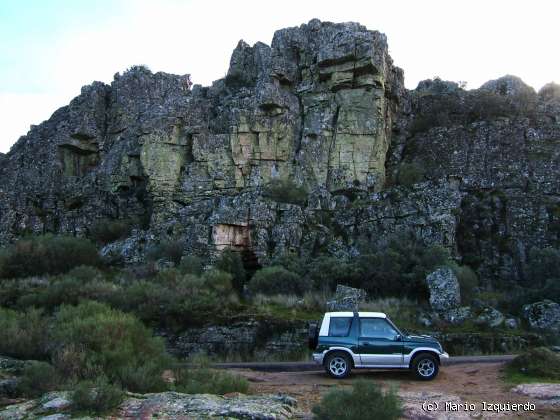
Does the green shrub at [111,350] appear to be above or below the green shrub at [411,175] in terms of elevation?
below

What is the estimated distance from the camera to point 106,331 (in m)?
13.2

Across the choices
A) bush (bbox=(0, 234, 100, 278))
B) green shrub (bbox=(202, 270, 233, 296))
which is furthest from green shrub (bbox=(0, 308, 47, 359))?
bush (bbox=(0, 234, 100, 278))

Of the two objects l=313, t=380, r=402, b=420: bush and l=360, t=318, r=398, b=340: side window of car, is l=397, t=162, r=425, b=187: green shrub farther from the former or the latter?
l=313, t=380, r=402, b=420: bush

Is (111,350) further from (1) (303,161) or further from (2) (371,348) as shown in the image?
(1) (303,161)

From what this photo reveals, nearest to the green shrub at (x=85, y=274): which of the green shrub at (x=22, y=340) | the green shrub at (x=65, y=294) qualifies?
the green shrub at (x=65, y=294)

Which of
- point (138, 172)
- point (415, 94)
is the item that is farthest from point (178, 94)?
point (415, 94)

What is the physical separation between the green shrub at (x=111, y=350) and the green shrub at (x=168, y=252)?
1705cm

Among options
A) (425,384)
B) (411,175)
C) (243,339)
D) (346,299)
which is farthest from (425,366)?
(411,175)

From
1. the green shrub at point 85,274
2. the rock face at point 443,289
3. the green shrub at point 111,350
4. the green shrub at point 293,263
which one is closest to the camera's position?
the green shrub at point 111,350

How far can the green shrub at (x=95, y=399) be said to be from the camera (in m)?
9.48

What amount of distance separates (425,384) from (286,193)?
24.0 meters

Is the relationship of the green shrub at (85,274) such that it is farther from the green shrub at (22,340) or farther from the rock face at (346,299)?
the green shrub at (22,340)

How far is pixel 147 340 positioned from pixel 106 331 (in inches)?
51.3

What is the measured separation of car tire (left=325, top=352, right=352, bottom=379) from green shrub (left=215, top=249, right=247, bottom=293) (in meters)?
15.5
